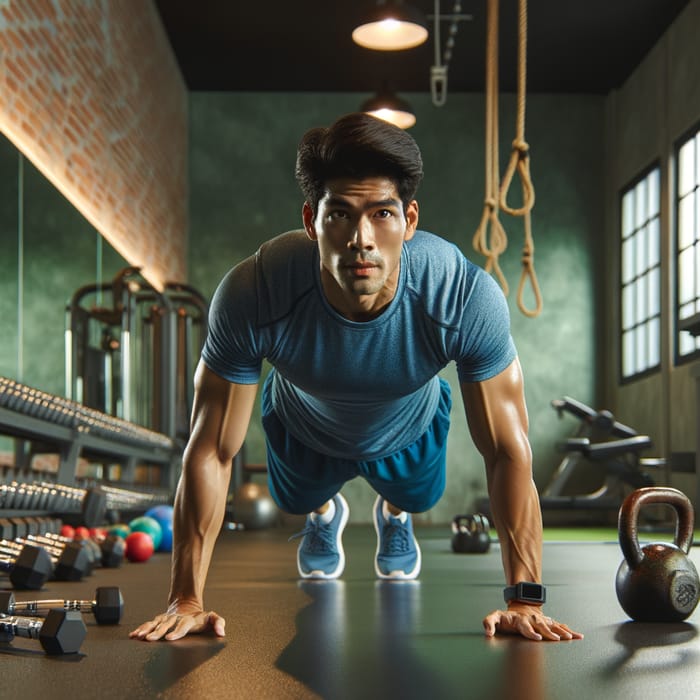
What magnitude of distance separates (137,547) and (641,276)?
544 cm

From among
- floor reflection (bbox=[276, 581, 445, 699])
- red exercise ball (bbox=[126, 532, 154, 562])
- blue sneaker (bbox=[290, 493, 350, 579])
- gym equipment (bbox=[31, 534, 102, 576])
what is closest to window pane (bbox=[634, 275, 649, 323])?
red exercise ball (bbox=[126, 532, 154, 562])

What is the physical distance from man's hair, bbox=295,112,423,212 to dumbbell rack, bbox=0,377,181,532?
1.76 m

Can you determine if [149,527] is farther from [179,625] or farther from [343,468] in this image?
[179,625]

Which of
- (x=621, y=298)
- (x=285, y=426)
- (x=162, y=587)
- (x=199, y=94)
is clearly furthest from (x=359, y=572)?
(x=199, y=94)

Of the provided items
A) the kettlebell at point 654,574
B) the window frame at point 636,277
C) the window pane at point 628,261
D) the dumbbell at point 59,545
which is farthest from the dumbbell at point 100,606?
the window pane at point 628,261

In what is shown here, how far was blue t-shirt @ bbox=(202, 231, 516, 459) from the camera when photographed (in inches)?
68.5

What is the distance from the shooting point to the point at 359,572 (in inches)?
127

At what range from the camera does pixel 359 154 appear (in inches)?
63.0

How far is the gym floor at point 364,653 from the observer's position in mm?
1296

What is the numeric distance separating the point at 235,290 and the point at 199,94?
7429 mm

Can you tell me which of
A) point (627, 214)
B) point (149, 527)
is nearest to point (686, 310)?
point (627, 214)

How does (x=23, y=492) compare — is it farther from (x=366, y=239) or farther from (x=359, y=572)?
(x=366, y=239)

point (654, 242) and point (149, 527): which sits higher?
point (654, 242)

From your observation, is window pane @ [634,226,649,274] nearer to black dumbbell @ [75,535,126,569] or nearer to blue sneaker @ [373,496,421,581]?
blue sneaker @ [373,496,421,581]
